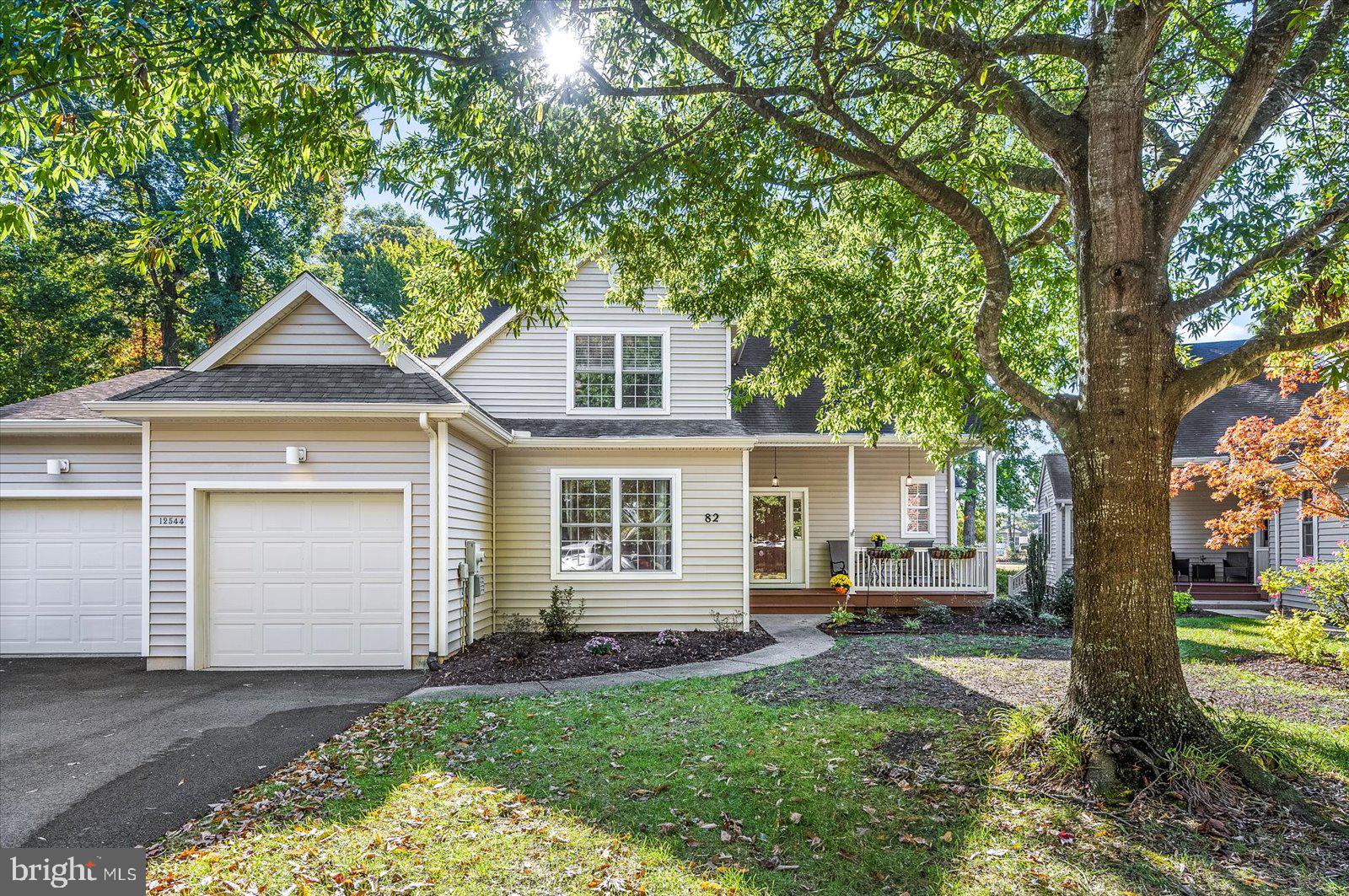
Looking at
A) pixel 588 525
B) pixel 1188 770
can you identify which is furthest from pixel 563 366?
pixel 1188 770

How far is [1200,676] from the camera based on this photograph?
8.38 meters

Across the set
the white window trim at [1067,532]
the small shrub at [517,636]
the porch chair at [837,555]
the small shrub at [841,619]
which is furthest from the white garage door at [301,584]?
the white window trim at [1067,532]

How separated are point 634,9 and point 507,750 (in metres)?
5.59

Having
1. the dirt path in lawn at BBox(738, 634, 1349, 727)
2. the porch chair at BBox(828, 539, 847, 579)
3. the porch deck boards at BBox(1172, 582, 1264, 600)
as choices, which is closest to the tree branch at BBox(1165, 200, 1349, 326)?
the dirt path in lawn at BBox(738, 634, 1349, 727)

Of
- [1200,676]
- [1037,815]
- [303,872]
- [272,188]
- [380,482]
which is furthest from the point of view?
[380,482]

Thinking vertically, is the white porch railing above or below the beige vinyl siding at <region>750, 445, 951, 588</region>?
below

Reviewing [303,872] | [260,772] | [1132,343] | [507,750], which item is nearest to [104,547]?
[260,772]

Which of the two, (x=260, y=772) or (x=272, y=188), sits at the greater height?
(x=272, y=188)

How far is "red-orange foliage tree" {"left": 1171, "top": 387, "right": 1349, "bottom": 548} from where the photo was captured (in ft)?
32.6

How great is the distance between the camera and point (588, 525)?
1198 cm

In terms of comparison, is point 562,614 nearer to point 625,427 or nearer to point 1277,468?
point 625,427

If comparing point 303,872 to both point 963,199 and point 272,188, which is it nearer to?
point 272,188

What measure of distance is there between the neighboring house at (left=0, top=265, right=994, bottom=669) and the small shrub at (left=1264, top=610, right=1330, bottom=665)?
629 centimetres

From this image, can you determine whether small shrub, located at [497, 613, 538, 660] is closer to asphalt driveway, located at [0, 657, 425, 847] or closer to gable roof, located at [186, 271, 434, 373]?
asphalt driveway, located at [0, 657, 425, 847]
